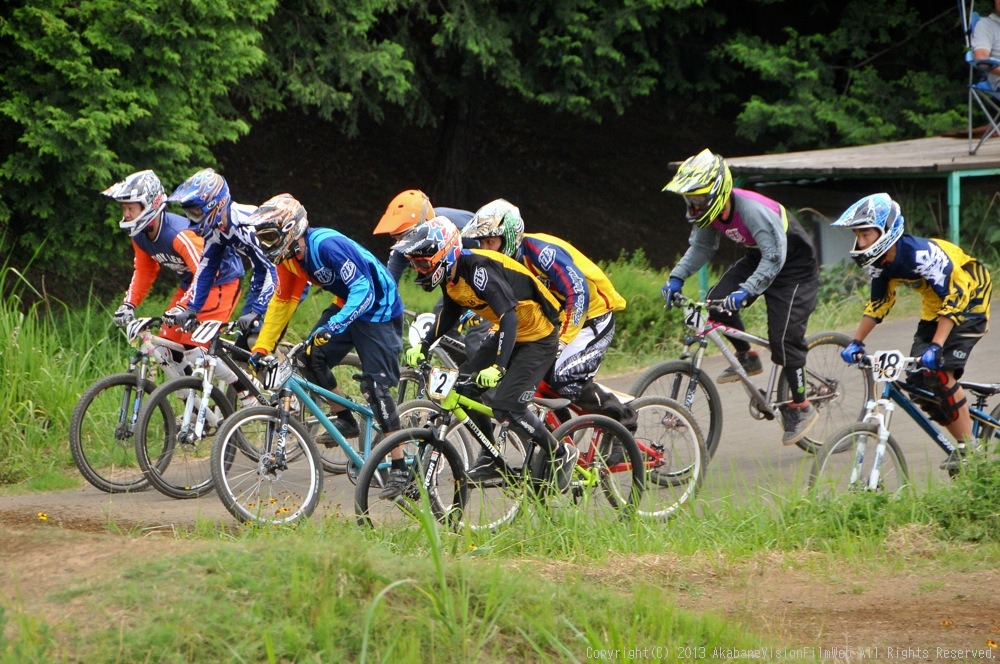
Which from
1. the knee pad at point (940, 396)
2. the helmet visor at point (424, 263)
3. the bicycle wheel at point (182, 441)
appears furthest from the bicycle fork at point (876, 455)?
the bicycle wheel at point (182, 441)

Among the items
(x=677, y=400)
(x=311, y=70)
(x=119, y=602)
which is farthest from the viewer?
(x=311, y=70)

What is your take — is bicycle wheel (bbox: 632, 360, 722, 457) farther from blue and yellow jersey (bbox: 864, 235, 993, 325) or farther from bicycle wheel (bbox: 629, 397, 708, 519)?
blue and yellow jersey (bbox: 864, 235, 993, 325)

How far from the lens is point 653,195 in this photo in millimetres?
24328

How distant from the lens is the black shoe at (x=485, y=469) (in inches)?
266

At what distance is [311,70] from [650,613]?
36.9 feet

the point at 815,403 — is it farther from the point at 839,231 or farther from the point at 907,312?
the point at 839,231

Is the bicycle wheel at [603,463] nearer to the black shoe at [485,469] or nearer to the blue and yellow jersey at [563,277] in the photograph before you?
the black shoe at [485,469]

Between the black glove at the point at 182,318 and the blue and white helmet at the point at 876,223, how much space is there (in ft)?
14.5

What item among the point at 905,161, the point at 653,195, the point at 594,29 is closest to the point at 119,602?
the point at 905,161

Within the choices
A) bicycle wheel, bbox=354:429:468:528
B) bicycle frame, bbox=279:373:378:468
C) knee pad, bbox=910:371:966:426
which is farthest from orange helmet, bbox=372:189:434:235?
knee pad, bbox=910:371:966:426

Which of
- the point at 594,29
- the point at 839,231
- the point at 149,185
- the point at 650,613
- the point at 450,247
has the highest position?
the point at 594,29

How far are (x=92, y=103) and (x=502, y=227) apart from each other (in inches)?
214

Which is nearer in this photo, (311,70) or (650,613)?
(650,613)

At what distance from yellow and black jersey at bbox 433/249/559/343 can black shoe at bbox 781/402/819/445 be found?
235 centimetres
